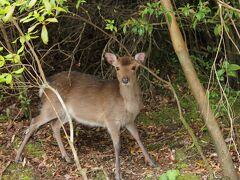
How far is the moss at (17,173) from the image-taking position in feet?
21.1

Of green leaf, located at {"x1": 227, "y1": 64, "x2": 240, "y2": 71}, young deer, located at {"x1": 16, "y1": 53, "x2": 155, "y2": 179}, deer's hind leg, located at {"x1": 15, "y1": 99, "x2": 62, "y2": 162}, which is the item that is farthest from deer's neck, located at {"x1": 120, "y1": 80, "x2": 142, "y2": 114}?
green leaf, located at {"x1": 227, "y1": 64, "x2": 240, "y2": 71}

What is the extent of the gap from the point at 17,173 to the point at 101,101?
1.51 metres

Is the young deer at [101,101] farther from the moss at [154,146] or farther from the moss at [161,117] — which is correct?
the moss at [161,117]

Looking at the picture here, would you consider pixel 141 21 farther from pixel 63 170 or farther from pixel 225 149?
pixel 63 170

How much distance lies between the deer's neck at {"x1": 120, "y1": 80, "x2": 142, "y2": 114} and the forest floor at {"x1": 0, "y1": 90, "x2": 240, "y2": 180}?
649 millimetres

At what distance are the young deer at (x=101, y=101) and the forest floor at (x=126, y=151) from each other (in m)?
0.20

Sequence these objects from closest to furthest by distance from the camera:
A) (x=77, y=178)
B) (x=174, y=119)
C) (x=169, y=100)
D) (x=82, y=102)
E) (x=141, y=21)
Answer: (x=141, y=21) < (x=77, y=178) < (x=82, y=102) < (x=174, y=119) < (x=169, y=100)

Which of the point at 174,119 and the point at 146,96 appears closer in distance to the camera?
the point at 174,119

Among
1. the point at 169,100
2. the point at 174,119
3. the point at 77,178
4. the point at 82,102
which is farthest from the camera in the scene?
the point at 169,100

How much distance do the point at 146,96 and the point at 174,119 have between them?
0.92m

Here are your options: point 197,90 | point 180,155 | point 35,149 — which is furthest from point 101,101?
point 197,90

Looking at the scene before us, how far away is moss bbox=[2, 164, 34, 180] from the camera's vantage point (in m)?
6.44

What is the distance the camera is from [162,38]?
28.7ft

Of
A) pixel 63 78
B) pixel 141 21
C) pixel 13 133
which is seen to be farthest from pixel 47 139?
pixel 141 21
